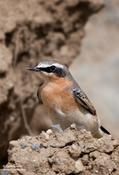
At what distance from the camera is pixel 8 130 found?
10.4 metres

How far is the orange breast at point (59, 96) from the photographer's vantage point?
8.22 m

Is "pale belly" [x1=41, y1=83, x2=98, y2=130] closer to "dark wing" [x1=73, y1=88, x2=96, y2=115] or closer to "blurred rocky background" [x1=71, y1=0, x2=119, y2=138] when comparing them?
"dark wing" [x1=73, y1=88, x2=96, y2=115]

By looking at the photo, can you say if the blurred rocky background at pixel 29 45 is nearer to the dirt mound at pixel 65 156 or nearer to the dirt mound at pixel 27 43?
the dirt mound at pixel 27 43

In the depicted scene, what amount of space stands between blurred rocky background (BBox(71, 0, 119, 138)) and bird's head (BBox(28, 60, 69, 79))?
5424 mm

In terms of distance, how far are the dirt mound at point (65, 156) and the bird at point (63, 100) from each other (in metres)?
1.30

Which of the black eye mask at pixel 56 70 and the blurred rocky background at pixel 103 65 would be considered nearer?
the black eye mask at pixel 56 70

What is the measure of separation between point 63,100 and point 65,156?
5.96 feet

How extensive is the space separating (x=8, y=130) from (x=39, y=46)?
1451 millimetres

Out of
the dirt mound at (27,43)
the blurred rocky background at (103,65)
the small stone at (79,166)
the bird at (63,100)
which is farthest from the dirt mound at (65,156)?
the blurred rocky background at (103,65)

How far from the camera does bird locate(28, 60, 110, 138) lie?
26.8 ft

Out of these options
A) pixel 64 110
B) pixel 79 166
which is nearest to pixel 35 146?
pixel 79 166

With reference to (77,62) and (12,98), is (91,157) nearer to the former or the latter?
(12,98)

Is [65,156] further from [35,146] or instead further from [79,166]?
[35,146]

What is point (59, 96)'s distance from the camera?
8.27 metres
